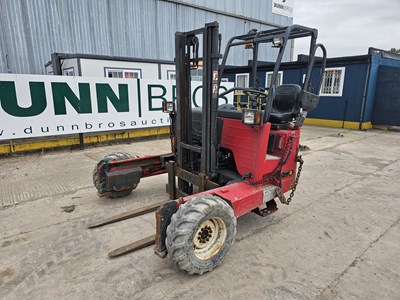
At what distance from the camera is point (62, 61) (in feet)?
36.1

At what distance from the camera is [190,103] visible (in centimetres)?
385

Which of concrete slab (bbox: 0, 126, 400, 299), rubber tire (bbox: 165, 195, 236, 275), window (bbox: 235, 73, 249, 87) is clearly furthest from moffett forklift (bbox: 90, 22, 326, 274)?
window (bbox: 235, 73, 249, 87)

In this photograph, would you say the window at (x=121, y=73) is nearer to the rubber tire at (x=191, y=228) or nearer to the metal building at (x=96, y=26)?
the metal building at (x=96, y=26)

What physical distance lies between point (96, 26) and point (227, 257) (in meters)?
15.8

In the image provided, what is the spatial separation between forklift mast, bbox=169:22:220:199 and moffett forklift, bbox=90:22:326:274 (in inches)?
0.5

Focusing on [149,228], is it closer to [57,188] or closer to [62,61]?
[57,188]

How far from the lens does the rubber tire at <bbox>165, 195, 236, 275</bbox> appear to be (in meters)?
2.45

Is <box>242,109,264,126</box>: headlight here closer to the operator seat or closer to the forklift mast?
the forklift mast

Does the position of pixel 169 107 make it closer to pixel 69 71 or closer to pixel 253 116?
pixel 253 116

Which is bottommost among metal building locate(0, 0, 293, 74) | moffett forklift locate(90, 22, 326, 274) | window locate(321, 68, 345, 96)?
moffett forklift locate(90, 22, 326, 274)

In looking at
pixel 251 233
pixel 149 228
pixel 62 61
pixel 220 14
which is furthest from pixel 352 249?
pixel 220 14

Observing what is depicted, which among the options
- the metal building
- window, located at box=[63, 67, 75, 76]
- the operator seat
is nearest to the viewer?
the operator seat

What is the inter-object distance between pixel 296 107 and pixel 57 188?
4.28 m

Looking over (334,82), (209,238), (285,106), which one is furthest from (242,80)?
(209,238)
